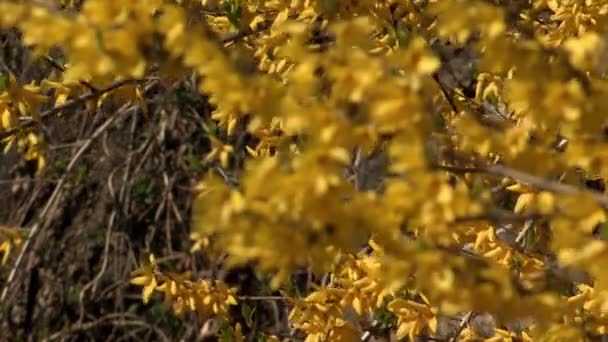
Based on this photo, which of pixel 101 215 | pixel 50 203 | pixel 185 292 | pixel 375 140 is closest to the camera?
pixel 375 140

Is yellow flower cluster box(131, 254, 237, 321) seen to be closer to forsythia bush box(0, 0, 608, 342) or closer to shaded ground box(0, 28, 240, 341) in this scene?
forsythia bush box(0, 0, 608, 342)

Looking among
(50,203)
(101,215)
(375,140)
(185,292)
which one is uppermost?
(375,140)

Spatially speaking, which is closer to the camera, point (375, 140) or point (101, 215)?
point (375, 140)

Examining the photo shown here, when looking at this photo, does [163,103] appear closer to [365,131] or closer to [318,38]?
[318,38]

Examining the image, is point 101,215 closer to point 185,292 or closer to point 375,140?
point 185,292

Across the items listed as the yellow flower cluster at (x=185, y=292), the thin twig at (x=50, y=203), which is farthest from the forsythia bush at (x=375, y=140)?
the thin twig at (x=50, y=203)

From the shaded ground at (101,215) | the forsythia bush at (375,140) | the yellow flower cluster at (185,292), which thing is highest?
the forsythia bush at (375,140)

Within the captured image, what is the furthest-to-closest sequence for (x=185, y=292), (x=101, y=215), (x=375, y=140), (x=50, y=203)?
(x=101, y=215) → (x=50, y=203) → (x=185, y=292) → (x=375, y=140)

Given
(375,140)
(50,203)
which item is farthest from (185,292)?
(50,203)

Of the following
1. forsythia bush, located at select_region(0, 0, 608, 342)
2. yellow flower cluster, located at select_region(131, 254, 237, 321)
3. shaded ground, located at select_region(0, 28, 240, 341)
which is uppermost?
forsythia bush, located at select_region(0, 0, 608, 342)

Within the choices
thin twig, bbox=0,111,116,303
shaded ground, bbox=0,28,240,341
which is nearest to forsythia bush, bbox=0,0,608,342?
thin twig, bbox=0,111,116,303

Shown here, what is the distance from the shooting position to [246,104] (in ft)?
3.87

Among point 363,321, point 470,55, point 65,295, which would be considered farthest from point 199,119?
point 363,321

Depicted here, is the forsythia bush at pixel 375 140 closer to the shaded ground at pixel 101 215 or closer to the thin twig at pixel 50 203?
the thin twig at pixel 50 203
